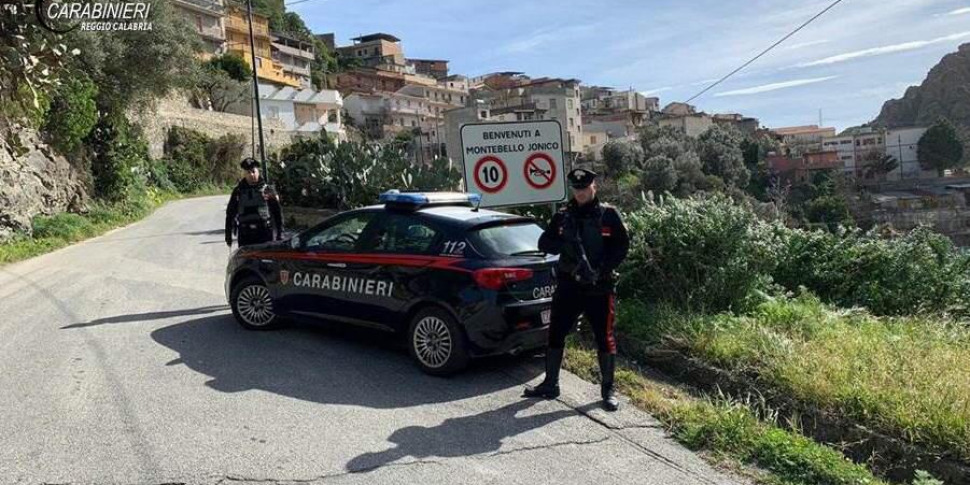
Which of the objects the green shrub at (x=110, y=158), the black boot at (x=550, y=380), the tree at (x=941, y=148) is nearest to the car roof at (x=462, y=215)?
the black boot at (x=550, y=380)

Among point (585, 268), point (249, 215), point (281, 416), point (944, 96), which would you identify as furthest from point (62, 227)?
point (944, 96)

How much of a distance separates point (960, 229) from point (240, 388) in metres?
27.8

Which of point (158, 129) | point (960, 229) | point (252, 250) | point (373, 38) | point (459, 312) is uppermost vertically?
point (373, 38)

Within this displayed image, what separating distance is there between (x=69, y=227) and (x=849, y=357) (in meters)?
19.6

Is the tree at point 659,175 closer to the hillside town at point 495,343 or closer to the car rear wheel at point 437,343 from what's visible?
the hillside town at point 495,343

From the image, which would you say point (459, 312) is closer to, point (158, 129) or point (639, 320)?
point (639, 320)

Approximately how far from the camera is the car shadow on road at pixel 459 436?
449 centimetres

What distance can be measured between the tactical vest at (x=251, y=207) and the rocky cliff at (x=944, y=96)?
59101mm

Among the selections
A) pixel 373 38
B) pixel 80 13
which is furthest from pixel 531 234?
pixel 373 38

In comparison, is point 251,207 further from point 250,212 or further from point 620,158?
point 620,158

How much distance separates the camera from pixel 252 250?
25.8 feet

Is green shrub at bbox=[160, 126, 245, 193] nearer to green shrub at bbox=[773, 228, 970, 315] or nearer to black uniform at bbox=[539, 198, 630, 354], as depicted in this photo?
green shrub at bbox=[773, 228, 970, 315]

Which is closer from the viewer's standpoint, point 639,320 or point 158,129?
point 639,320

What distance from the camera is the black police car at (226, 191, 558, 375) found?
589cm
